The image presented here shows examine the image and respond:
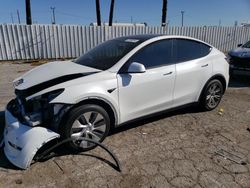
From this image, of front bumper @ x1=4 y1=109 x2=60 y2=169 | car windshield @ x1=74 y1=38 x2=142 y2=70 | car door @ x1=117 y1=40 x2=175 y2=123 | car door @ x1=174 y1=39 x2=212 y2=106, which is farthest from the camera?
car door @ x1=174 y1=39 x2=212 y2=106

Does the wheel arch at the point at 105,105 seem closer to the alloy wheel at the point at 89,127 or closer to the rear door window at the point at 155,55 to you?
the alloy wheel at the point at 89,127

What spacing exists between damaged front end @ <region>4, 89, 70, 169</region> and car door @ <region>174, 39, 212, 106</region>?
6.81 ft

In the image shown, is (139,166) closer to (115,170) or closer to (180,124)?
(115,170)

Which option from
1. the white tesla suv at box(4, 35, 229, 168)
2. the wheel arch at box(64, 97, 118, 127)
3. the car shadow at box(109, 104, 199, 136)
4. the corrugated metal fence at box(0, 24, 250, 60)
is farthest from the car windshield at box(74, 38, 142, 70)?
the corrugated metal fence at box(0, 24, 250, 60)

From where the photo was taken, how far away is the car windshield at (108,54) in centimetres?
355

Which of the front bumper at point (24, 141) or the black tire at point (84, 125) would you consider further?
the black tire at point (84, 125)

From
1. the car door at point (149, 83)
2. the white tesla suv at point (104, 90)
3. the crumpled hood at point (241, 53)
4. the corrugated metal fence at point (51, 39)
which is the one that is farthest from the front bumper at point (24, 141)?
the corrugated metal fence at point (51, 39)

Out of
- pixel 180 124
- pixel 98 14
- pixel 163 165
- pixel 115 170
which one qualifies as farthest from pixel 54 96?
pixel 98 14

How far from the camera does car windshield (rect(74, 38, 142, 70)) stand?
355 centimetres

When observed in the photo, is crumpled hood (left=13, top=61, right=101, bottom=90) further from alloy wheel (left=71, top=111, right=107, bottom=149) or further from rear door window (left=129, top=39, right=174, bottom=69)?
rear door window (left=129, top=39, right=174, bottom=69)

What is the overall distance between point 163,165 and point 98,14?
17896 mm

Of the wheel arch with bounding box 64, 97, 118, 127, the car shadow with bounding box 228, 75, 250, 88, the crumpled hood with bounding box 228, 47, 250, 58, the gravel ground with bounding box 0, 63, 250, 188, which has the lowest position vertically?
the gravel ground with bounding box 0, 63, 250, 188

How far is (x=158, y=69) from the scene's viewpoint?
3.72 m

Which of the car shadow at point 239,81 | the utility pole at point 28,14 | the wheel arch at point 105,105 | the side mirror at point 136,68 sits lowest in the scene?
the car shadow at point 239,81
